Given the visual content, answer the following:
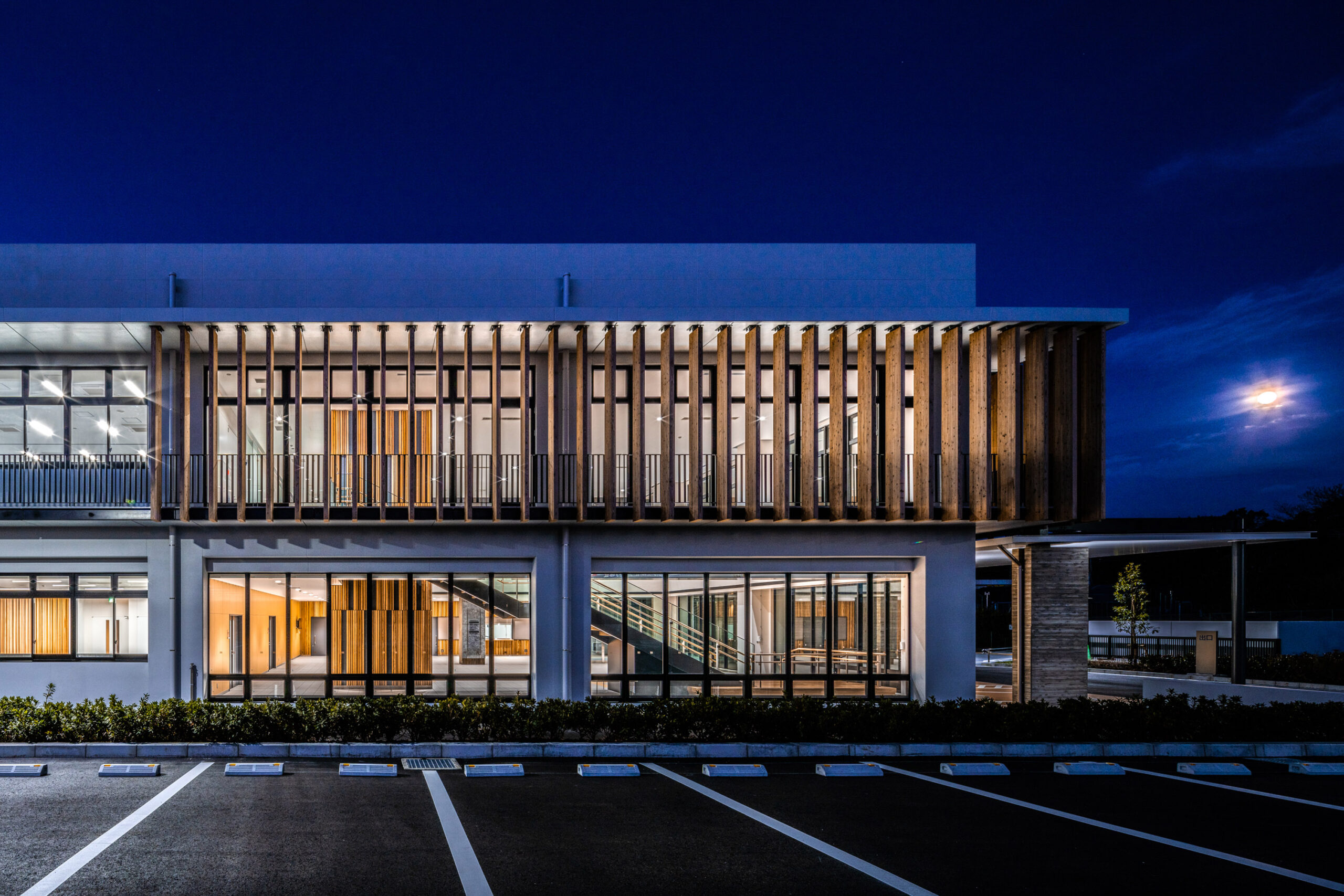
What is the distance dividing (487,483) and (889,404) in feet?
24.6

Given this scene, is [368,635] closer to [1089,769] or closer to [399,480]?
[399,480]

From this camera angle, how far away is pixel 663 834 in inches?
364

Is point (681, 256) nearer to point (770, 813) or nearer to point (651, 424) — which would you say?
point (651, 424)

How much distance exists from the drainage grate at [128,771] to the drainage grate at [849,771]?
8551 mm

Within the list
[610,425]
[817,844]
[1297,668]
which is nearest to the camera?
[817,844]

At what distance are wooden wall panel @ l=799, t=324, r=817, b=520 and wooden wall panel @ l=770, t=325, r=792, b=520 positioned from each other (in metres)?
0.39

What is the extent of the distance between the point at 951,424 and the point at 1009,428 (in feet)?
3.30

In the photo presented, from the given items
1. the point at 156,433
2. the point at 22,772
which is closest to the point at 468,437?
the point at 156,433

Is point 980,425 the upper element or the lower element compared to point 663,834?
upper

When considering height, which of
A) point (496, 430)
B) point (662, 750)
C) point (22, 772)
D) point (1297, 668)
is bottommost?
point (1297, 668)

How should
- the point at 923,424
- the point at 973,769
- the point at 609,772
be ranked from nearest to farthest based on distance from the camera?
the point at 609,772
the point at 973,769
the point at 923,424

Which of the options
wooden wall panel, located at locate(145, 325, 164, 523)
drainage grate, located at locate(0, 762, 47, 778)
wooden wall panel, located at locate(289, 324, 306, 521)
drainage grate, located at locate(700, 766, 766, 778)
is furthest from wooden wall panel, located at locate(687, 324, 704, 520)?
drainage grate, located at locate(0, 762, 47, 778)

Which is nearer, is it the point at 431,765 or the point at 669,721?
the point at 431,765

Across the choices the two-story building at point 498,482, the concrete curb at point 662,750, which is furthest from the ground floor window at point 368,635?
the concrete curb at point 662,750
